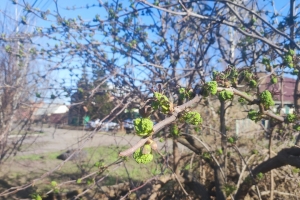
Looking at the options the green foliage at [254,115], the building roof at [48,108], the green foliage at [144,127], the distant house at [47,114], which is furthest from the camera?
the distant house at [47,114]

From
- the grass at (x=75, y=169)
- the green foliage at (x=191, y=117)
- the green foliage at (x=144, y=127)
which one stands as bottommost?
the grass at (x=75, y=169)

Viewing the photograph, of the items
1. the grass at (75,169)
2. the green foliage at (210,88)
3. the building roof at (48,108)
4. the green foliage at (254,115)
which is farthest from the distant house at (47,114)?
the green foliage at (210,88)

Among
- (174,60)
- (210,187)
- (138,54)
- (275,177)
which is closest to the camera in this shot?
Result: (275,177)

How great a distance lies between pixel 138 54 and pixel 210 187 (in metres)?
2.23

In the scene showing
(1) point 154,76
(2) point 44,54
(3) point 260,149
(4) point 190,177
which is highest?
(2) point 44,54

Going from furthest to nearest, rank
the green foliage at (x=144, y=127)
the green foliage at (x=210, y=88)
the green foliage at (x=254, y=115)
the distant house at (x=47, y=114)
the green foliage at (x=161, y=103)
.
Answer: the distant house at (x=47, y=114), the green foliage at (x=254, y=115), the green foliage at (x=210, y=88), the green foliage at (x=161, y=103), the green foliage at (x=144, y=127)

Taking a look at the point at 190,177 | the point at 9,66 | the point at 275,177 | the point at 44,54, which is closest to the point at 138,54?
the point at 44,54

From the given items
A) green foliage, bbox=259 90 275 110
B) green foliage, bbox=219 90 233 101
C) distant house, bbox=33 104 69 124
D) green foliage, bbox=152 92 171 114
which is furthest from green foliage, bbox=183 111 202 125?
distant house, bbox=33 104 69 124

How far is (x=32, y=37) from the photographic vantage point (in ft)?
17.9

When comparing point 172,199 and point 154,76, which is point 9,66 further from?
point 172,199

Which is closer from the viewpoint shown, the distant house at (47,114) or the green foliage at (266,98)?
the green foliage at (266,98)

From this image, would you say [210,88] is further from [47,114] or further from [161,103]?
[47,114]

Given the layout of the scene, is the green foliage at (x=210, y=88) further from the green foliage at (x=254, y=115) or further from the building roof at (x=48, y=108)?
the building roof at (x=48, y=108)

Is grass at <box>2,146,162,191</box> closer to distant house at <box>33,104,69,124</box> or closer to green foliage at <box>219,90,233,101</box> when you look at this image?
→ distant house at <box>33,104,69,124</box>
